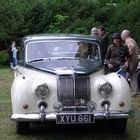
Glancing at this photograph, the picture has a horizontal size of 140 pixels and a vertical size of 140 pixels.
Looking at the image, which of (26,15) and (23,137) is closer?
(23,137)

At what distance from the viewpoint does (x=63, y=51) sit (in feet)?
33.7

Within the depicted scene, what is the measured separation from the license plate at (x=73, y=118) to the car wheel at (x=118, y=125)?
1021 millimetres

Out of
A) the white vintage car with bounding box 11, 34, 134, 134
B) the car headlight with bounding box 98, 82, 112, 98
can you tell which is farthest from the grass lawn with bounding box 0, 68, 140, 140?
the car headlight with bounding box 98, 82, 112, 98

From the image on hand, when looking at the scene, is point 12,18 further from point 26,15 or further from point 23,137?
point 23,137

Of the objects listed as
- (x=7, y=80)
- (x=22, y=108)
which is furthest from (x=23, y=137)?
(x=7, y=80)

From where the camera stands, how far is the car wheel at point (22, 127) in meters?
9.22

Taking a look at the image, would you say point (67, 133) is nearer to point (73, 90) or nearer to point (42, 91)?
point (73, 90)

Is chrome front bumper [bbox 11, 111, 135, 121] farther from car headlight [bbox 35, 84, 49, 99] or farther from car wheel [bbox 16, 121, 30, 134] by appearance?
car wheel [bbox 16, 121, 30, 134]

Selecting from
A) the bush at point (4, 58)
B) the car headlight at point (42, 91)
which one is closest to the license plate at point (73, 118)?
the car headlight at point (42, 91)

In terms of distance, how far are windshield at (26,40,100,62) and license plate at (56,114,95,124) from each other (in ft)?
6.26

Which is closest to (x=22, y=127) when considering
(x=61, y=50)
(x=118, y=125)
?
(x=118, y=125)

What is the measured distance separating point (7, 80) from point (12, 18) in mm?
15396

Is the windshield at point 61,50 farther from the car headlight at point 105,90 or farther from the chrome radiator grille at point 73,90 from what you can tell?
the car headlight at point 105,90

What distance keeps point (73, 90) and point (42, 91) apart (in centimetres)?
53
